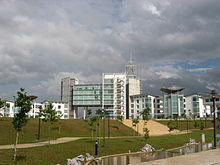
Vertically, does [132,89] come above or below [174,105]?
above

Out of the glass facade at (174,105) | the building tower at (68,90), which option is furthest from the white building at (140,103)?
the building tower at (68,90)

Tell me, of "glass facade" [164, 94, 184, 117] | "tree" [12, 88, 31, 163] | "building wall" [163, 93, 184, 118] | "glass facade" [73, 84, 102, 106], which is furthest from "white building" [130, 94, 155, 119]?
"tree" [12, 88, 31, 163]

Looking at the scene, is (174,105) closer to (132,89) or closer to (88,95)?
(132,89)

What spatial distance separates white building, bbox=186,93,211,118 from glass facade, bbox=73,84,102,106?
174ft

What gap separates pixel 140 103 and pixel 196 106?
32783mm

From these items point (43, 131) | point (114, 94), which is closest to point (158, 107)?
point (114, 94)

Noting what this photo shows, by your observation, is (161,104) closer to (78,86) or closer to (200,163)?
(78,86)

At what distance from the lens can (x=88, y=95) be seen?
149875mm

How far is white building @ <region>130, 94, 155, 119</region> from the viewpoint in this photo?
484 ft

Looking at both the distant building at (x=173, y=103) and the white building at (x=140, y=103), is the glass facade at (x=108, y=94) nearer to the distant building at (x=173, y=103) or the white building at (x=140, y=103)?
the white building at (x=140, y=103)

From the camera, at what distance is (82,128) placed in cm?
6944

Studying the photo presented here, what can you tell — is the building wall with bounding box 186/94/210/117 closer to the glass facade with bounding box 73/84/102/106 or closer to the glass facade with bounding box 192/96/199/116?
the glass facade with bounding box 192/96/199/116

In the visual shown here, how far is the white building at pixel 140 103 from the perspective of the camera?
14738cm

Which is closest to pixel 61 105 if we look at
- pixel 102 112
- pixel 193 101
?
pixel 193 101
